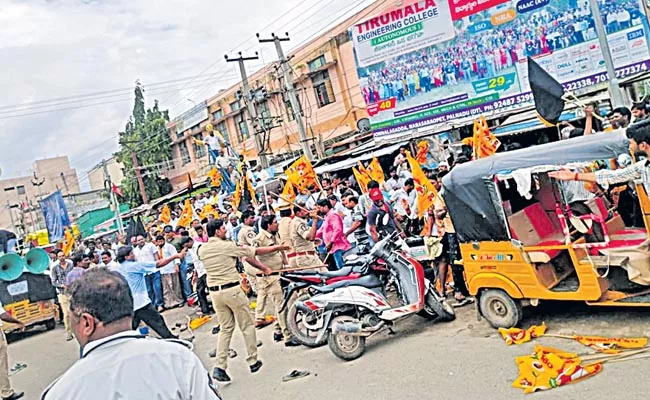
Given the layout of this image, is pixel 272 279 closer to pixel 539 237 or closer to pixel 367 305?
pixel 367 305

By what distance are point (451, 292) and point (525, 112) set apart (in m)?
8.35

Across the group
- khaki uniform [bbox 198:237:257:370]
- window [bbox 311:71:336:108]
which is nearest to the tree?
window [bbox 311:71:336:108]

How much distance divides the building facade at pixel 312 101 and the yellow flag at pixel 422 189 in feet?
47.4

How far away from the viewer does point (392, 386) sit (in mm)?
5680

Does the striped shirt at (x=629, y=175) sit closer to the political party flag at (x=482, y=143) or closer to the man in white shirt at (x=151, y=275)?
the political party flag at (x=482, y=143)

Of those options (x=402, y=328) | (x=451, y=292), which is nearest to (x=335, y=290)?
(x=402, y=328)

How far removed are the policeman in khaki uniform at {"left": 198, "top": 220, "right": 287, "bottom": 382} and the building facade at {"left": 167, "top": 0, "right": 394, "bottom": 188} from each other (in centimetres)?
1713

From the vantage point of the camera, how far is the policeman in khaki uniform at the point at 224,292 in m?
6.82

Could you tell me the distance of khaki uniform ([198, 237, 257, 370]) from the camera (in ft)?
22.4

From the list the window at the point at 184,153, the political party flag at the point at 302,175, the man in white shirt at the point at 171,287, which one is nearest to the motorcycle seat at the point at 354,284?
the man in white shirt at the point at 171,287

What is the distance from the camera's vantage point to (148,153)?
43375mm

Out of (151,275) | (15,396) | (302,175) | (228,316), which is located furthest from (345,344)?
(302,175)

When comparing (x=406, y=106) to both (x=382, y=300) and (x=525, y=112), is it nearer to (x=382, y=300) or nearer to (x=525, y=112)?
(x=525, y=112)

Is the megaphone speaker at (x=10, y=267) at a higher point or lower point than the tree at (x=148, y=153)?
lower
